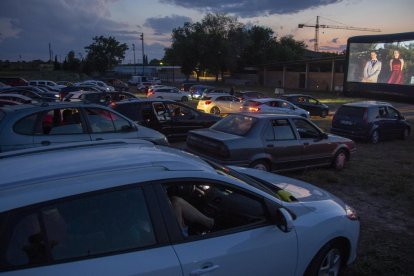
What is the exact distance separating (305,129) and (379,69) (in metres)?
19.5

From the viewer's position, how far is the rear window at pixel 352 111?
14953 millimetres

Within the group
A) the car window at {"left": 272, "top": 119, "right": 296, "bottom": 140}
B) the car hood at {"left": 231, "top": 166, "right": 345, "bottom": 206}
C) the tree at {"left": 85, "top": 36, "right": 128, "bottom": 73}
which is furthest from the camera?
the tree at {"left": 85, "top": 36, "right": 128, "bottom": 73}

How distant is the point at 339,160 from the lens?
10.1m

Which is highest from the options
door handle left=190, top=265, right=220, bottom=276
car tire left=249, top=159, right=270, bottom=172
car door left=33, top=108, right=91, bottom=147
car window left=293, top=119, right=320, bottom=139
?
car door left=33, top=108, right=91, bottom=147

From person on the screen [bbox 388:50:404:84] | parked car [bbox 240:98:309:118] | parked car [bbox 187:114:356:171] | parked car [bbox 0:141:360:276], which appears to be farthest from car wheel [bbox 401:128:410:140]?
parked car [bbox 0:141:360:276]

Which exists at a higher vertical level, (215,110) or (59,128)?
(59,128)

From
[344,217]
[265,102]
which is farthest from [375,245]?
[265,102]

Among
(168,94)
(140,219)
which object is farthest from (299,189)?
(168,94)

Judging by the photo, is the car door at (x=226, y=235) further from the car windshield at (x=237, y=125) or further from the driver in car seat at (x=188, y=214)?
the car windshield at (x=237, y=125)

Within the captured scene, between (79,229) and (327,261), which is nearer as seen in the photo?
(79,229)

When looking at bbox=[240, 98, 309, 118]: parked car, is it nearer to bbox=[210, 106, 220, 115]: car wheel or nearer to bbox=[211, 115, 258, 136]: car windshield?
bbox=[210, 106, 220, 115]: car wheel

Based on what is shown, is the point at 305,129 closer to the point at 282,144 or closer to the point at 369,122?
the point at 282,144

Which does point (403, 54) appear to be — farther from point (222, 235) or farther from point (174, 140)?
point (222, 235)

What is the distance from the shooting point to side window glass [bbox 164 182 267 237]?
316 centimetres
